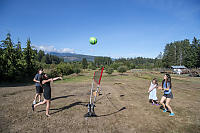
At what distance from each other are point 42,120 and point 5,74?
15.7 meters

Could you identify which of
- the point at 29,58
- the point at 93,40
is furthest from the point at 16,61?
the point at 93,40

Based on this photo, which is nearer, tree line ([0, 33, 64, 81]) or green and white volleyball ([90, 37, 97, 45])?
green and white volleyball ([90, 37, 97, 45])

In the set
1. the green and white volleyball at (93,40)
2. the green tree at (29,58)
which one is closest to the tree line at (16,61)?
the green tree at (29,58)

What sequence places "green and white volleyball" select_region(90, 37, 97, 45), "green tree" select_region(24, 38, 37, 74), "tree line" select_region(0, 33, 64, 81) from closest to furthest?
"green and white volleyball" select_region(90, 37, 97, 45), "tree line" select_region(0, 33, 64, 81), "green tree" select_region(24, 38, 37, 74)

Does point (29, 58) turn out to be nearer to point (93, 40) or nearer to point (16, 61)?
point (16, 61)

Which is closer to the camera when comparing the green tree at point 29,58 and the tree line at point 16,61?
the tree line at point 16,61

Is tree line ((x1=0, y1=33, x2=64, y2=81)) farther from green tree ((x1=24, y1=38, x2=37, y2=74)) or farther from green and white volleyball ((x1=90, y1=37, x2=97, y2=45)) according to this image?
green and white volleyball ((x1=90, y1=37, x2=97, y2=45))

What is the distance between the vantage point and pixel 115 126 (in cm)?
475

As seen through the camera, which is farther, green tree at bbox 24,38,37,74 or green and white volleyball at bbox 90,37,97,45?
green tree at bbox 24,38,37,74

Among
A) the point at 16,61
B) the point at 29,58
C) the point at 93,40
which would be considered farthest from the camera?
the point at 29,58

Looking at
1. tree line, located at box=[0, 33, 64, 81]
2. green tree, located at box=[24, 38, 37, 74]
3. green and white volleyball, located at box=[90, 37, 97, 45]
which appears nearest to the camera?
green and white volleyball, located at box=[90, 37, 97, 45]

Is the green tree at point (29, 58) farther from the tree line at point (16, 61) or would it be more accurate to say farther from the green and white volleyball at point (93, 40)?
the green and white volleyball at point (93, 40)

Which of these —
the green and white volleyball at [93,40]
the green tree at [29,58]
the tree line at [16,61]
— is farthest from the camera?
the green tree at [29,58]

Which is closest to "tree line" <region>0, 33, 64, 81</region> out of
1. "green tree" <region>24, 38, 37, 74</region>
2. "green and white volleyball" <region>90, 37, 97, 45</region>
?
"green tree" <region>24, 38, 37, 74</region>
